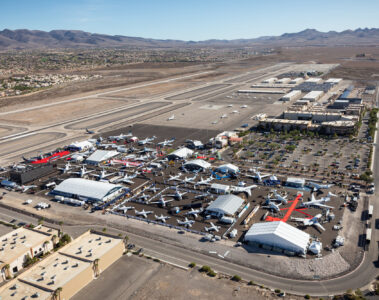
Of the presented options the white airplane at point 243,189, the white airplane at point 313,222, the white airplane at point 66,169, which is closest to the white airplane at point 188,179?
the white airplane at point 243,189

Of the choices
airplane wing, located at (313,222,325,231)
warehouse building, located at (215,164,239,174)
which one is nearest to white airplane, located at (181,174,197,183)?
warehouse building, located at (215,164,239,174)

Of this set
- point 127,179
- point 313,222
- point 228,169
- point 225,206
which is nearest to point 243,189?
point 225,206

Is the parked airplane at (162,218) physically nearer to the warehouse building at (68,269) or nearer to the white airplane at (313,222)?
the warehouse building at (68,269)

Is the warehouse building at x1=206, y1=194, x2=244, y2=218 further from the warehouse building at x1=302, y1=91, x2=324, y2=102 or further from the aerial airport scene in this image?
the warehouse building at x1=302, y1=91, x2=324, y2=102

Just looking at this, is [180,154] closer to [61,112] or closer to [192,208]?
[192,208]

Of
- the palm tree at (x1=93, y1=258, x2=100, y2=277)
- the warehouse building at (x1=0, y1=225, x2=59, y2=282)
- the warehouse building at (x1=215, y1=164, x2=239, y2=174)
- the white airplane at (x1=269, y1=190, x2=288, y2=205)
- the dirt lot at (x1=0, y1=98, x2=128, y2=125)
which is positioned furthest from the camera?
the dirt lot at (x1=0, y1=98, x2=128, y2=125)

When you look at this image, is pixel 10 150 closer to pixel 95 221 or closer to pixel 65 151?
pixel 65 151

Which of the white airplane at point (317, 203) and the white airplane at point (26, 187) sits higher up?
the white airplane at point (317, 203)
